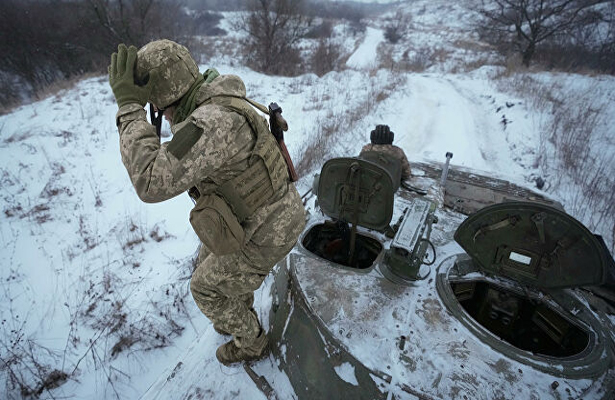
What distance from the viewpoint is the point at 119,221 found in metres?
4.50

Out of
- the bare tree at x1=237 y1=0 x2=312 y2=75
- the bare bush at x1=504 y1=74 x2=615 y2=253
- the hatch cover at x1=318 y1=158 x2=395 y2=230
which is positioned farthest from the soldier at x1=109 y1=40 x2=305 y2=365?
the bare tree at x1=237 y1=0 x2=312 y2=75

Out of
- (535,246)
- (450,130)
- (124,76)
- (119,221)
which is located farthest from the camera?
(450,130)

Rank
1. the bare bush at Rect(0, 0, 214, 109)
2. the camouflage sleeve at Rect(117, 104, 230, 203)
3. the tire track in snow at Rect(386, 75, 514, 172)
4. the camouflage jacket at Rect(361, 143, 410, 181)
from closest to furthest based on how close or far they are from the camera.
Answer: the camouflage sleeve at Rect(117, 104, 230, 203)
the camouflage jacket at Rect(361, 143, 410, 181)
the tire track in snow at Rect(386, 75, 514, 172)
the bare bush at Rect(0, 0, 214, 109)

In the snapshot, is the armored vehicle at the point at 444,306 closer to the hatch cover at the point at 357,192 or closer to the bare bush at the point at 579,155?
the hatch cover at the point at 357,192

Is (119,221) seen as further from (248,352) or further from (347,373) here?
(347,373)

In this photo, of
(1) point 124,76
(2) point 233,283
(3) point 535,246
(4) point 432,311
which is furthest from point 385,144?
(1) point 124,76

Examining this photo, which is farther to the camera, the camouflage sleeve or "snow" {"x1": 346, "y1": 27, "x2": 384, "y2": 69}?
"snow" {"x1": 346, "y1": 27, "x2": 384, "y2": 69}

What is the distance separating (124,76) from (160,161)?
52 cm

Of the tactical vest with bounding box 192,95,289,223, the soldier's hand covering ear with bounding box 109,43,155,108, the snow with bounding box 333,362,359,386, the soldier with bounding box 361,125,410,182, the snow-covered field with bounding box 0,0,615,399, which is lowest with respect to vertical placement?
the snow-covered field with bounding box 0,0,615,399

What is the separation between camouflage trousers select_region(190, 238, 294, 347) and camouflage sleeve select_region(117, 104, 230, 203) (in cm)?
65

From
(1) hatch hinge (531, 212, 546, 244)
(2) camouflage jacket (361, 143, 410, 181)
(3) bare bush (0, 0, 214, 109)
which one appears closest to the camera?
(1) hatch hinge (531, 212, 546, 244)

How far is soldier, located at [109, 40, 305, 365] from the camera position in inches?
52.2

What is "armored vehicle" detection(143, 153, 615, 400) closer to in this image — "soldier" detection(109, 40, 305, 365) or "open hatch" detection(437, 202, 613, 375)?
"open hatch" detection(437, 202, 613, 375)

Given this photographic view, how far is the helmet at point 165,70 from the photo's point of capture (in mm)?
1507
